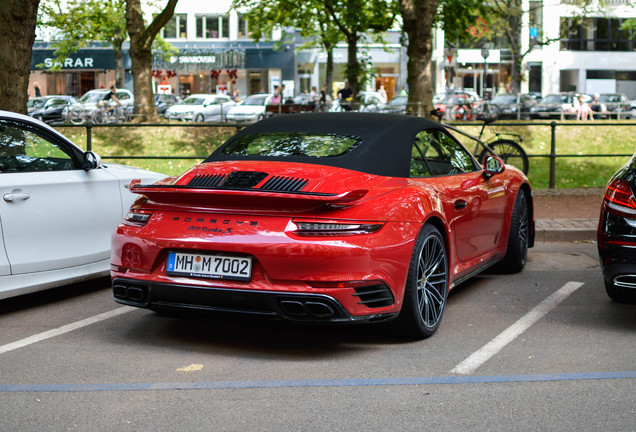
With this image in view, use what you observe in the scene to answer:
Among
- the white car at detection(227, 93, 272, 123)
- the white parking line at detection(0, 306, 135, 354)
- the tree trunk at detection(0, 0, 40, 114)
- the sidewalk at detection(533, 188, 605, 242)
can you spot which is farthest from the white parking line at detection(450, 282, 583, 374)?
the white car at detection(227, 93, 272, 123)

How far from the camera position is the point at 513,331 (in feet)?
18.5

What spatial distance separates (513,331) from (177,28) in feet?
192

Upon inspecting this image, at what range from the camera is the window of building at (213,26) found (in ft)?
201

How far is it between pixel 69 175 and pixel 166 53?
139ft

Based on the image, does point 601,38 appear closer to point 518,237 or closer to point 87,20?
point 87,20

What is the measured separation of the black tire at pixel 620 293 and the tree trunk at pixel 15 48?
7.88 meters

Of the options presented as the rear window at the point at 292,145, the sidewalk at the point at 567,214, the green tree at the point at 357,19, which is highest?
the green tree at the point at 357,19

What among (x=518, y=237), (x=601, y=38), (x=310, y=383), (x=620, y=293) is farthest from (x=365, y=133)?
(x=601, y=38)

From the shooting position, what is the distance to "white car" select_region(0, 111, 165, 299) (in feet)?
19.9

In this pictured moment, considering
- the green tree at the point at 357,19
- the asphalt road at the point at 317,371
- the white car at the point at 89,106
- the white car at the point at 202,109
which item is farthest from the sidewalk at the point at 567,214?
the white car at the point at 202,109

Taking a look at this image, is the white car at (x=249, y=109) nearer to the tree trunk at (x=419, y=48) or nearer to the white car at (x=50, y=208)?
the tree trunk at (x=419, y=48)

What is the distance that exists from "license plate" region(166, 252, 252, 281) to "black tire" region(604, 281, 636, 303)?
2.46m

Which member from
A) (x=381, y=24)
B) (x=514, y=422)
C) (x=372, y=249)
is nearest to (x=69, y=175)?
(x=372, y=249)

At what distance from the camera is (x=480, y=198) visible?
650 centimetres
